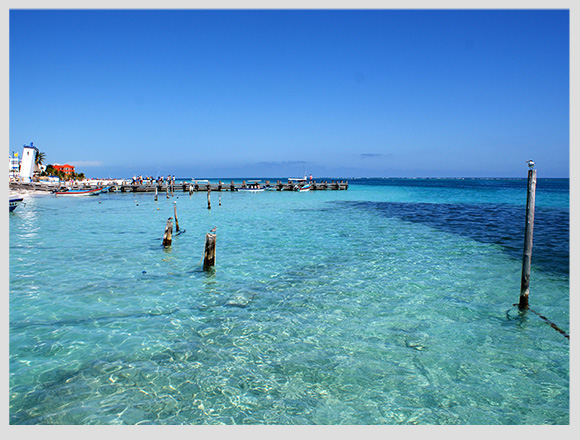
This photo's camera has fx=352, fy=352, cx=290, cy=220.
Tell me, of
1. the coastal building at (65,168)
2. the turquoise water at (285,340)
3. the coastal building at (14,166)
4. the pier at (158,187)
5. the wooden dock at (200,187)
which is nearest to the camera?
the turquoise water at (285,340)

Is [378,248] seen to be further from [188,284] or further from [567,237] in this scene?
[567,237]

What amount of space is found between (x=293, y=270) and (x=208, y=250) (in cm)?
346

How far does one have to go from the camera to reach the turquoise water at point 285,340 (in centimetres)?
588

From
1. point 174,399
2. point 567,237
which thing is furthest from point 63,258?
point 567,237

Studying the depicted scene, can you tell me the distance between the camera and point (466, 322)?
30.0ft

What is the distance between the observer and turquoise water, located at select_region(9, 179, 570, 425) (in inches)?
231

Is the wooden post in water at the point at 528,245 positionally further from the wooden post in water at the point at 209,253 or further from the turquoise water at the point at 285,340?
the wooden post in water at the point at 209,253

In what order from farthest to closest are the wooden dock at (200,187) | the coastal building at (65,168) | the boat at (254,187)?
the coastal building at (65,168) < the boat at (254,187) < the wooden dock at (200,187)

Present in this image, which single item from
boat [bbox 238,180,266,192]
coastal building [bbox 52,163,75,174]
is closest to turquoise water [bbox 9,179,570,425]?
boat [bbox 238,180,266,192]

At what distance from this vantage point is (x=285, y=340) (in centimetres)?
813

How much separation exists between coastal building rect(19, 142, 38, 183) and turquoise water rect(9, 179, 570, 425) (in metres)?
71.0

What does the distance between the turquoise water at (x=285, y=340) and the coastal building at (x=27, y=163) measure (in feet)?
233

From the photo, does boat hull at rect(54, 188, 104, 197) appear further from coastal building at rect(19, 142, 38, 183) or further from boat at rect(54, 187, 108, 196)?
coastal building at rect(19, 142, 38, 183)

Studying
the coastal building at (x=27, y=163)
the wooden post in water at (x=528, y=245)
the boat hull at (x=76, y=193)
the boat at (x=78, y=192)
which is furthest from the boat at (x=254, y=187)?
the wooden post in water at (x=528, y=245)
